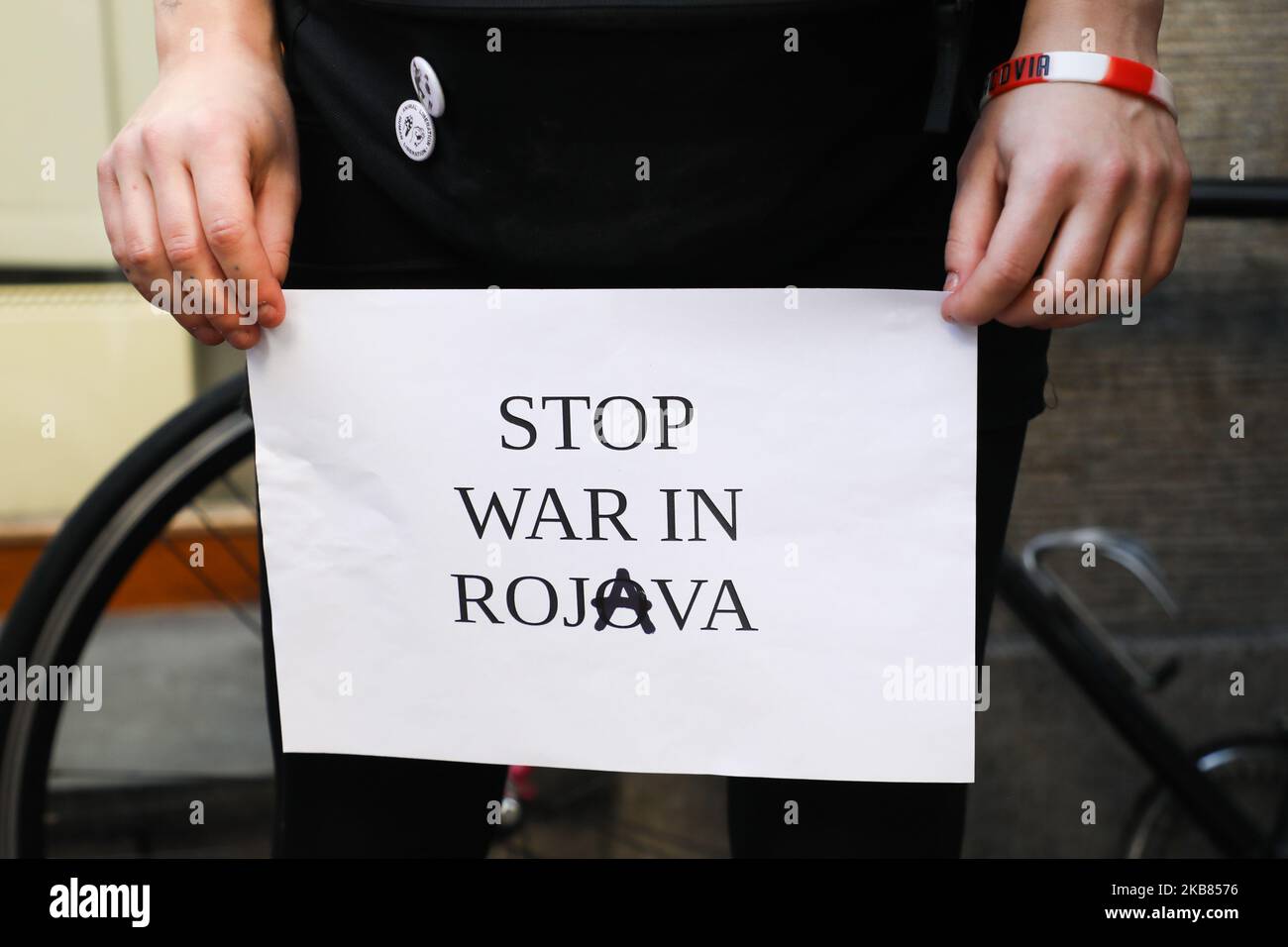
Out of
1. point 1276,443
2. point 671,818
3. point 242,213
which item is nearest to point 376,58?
point 242,213

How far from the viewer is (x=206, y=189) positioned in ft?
2.35

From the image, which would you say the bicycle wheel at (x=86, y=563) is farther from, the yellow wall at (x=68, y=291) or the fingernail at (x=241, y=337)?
the yellow wall at (x=68, y=291)

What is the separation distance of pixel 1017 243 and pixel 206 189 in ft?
1.59

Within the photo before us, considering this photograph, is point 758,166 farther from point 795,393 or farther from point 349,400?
point 349,400

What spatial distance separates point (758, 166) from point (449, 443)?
0.28 meters

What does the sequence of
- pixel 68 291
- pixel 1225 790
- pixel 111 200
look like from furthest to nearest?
pixel 68 291 → pixel 1225 790 → pixel 111 200

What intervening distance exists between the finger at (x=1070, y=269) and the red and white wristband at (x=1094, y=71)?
0.24 feet

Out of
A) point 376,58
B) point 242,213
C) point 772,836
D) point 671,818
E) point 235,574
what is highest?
point 376,58

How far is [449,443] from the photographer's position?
795 millimetres

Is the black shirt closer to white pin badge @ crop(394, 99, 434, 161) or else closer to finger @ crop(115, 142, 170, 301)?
white pin badge @ crop(394, 99, 434, 161)

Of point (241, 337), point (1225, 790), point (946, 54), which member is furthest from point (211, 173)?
point (1225, 790)

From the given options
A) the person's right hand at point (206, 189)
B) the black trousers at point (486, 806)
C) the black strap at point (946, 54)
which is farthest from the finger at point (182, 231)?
the black strap at point (946, 54)

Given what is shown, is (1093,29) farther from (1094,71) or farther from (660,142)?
(660,142)

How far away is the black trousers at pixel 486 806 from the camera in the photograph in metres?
0.82
